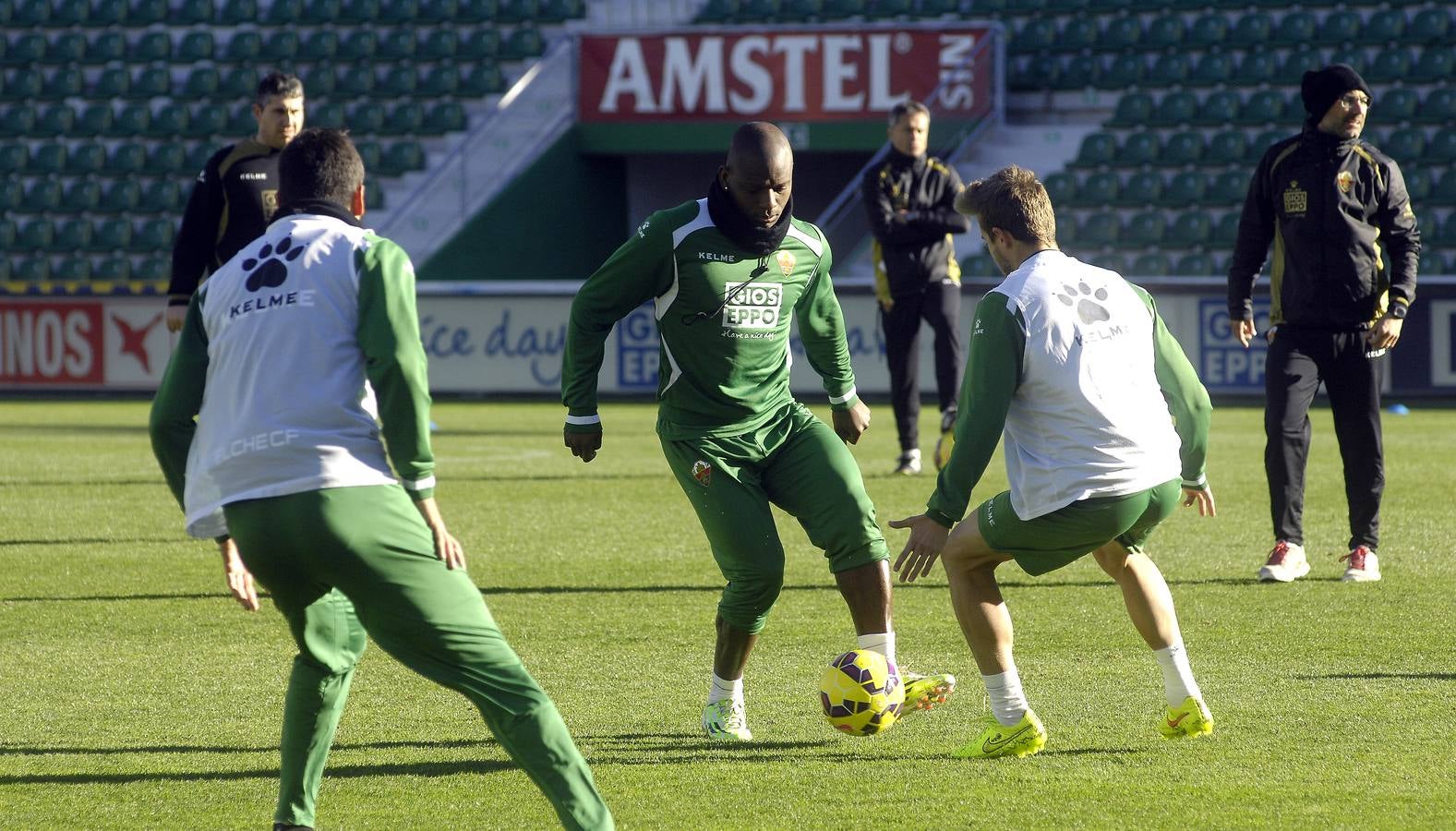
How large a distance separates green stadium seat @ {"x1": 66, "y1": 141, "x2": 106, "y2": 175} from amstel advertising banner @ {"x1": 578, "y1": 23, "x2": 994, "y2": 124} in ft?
25.0

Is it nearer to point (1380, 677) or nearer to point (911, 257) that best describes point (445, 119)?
point (911, 257)

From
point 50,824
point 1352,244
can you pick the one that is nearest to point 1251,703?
point 1352,244

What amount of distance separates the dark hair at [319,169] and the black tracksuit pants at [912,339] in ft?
28.1

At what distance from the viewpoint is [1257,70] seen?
2394 cm

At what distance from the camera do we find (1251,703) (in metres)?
5.89

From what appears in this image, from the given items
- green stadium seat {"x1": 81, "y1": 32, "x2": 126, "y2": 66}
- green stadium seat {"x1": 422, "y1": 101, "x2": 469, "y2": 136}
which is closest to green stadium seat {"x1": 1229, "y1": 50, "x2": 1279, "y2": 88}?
green stadium seat {"x1": 422, "y1": 101, "x2": 469, "y2": 136}

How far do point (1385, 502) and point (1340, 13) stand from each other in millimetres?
14792

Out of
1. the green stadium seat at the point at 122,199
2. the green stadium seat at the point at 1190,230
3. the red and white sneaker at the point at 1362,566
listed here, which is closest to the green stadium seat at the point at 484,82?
the green stadium seat at the point at 122,199

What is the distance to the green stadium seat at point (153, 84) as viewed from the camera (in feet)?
91.5

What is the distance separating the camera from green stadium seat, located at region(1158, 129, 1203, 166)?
2362 cm

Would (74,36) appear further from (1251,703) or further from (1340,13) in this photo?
(1251,703)

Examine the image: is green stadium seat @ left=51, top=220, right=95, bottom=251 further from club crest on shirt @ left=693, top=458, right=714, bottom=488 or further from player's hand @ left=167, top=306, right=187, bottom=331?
club crest on shirt @ left=693, top=458, right=714, bottom=488

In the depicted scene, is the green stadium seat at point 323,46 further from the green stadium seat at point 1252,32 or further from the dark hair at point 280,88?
the dark hair at point 280,88

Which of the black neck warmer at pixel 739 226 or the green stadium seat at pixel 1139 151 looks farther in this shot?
the green stadium seat at pixel 1139 151
